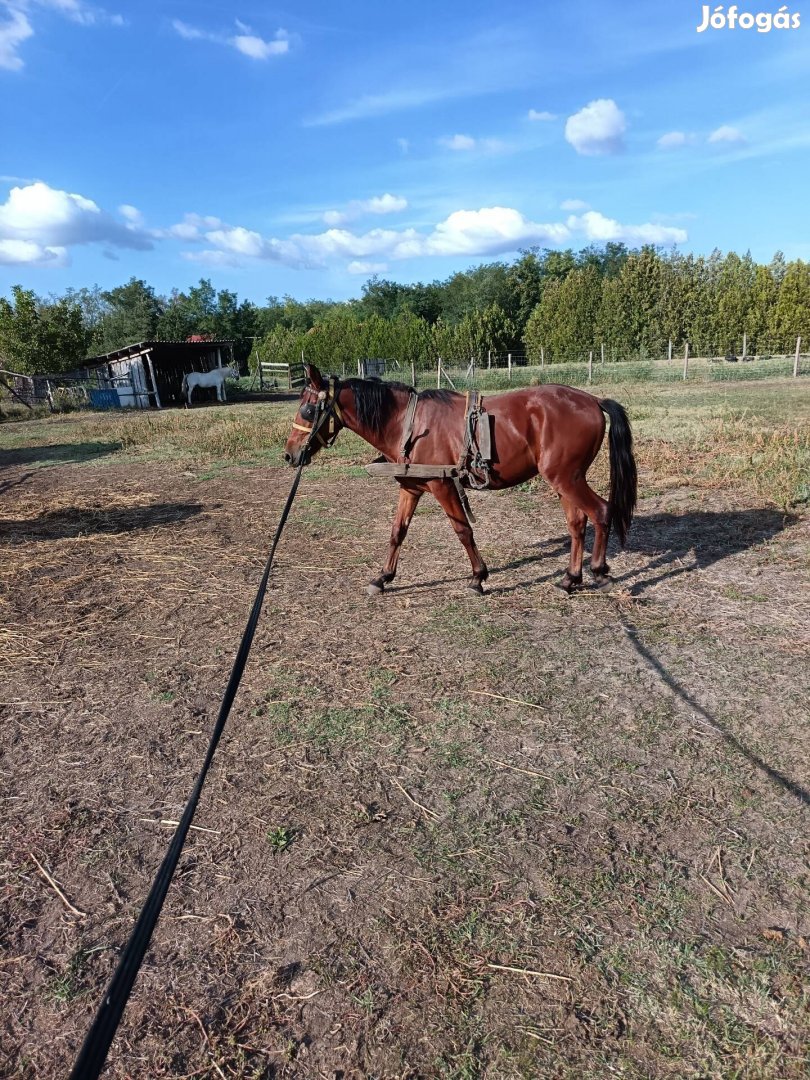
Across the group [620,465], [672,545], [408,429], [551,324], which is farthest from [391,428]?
[551,324]

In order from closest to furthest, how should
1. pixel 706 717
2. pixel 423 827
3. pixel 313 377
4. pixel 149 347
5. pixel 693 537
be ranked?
pixel 423 827 < pixel 706 717 < pixel 313 377 < pixel 693 537 < pixel 149 347

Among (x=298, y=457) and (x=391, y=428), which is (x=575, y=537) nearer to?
(x=391, y=428)

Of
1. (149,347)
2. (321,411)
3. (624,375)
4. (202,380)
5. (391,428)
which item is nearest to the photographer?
(321,411)

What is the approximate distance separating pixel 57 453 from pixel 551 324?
38.5 m

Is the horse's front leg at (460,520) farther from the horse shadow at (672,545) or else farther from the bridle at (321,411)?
the bridle at (321,411)

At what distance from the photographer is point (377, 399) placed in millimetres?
5082

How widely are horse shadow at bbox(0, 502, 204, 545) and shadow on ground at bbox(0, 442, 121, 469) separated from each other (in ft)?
19.3

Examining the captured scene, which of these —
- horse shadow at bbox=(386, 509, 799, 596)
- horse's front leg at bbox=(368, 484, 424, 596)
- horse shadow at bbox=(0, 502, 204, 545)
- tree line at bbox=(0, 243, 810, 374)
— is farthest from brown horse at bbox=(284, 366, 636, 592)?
tree line at bbox=(0, 243, 810, 374)

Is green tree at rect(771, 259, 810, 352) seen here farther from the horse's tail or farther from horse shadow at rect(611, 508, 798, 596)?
the horse's tail

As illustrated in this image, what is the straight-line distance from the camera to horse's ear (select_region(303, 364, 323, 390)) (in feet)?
16.0

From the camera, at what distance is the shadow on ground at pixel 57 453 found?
46.1ft

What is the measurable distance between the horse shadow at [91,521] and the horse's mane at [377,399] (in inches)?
163

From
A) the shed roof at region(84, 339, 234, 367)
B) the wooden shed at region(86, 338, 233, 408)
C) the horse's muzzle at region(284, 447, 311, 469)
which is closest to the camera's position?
the horse's muzzle at region(284, 447, 311, 469)

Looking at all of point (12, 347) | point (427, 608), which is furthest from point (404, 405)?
point (12, 347)
